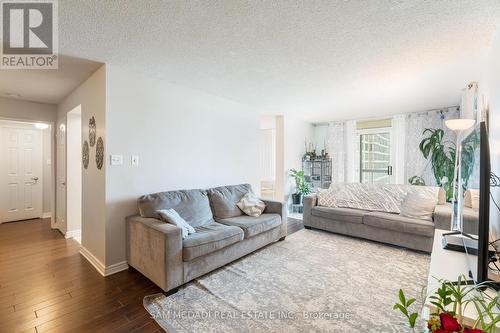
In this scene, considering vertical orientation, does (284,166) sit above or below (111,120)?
below

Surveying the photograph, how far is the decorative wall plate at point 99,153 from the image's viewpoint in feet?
8.54

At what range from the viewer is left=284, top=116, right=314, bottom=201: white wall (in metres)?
5.37

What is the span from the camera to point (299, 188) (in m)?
5.48

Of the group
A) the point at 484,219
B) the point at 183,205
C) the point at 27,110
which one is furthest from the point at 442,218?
the point at 27,110

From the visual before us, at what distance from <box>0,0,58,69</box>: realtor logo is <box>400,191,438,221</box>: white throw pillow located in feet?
14.5

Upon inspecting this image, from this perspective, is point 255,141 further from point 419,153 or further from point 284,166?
point 419,153

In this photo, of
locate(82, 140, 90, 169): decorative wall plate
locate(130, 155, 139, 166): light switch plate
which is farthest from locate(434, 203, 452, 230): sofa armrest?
locate(82, 140, 90, 169): decorative wall plate

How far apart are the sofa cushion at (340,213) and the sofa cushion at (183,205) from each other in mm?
1939

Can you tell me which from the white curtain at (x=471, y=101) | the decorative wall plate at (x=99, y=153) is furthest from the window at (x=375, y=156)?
the decorative wall plate at (x=99, y=153)

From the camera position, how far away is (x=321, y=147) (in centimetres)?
631

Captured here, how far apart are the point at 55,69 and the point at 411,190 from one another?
5.23m

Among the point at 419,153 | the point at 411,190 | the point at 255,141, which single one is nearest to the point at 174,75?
the point at 255,141

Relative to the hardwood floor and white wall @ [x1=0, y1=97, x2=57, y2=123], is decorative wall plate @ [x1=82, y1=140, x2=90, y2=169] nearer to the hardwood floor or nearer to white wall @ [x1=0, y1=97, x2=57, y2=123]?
the hardwood floor

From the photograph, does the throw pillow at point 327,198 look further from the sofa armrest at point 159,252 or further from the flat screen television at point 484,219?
the flat screen television at point 484,219
